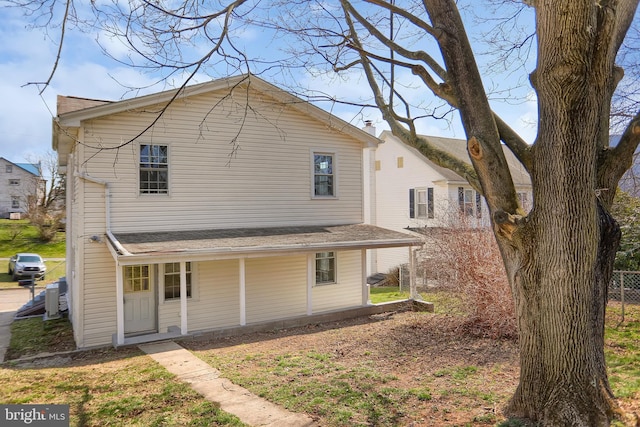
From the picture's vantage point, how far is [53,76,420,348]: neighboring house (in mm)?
10148

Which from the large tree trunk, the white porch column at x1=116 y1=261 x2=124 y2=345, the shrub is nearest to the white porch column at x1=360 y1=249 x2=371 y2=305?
the shrub

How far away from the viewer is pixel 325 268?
13539 millimetres

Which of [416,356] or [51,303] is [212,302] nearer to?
[51,303]

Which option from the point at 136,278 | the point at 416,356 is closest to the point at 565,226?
the point at 416,356

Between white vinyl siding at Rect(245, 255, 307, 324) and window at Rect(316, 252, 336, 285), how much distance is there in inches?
20.7

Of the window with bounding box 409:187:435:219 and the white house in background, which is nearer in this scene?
the white house in background

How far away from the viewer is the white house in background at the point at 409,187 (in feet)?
66.8

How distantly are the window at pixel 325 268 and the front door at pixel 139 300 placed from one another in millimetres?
4998

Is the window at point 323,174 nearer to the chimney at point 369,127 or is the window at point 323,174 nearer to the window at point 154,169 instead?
the window at point 154,169

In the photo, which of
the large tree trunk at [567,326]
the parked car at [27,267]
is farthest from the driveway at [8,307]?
the large tree trunk at [567,326]

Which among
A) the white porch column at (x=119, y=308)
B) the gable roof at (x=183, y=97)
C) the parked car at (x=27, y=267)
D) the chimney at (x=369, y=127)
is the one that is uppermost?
the chimney at (x=369, y=127)

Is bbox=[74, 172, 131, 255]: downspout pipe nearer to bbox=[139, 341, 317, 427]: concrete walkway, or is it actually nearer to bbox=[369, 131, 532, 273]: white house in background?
bbox=[139, 341, 317, 427]: concrete walkway

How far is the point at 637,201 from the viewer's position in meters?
14.6

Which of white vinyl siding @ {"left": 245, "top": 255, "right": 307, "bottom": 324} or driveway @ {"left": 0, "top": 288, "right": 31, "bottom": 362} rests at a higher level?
white vinyl siding @ {"left": 245, "top": 255, "right": 307, "bottom": 324}
